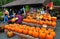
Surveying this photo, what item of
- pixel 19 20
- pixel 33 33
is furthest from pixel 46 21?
pixel 33 33

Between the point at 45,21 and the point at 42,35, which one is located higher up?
the point at 42,35

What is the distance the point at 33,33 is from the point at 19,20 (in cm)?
534

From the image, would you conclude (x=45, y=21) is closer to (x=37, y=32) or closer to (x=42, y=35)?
(x=37, y=32)

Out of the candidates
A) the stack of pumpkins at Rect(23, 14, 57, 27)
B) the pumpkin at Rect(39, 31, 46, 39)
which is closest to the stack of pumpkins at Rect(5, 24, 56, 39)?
the pumpkin at Rect(39, 31, 46, 39)

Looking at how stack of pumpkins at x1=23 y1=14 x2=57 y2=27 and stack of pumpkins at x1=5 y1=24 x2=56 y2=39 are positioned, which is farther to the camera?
stack of pumpkins at x1=23 y1=14 x2=57 y2=27

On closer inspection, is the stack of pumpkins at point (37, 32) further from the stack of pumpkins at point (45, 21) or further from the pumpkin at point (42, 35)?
the stack of pumpkins at point (45, 21)

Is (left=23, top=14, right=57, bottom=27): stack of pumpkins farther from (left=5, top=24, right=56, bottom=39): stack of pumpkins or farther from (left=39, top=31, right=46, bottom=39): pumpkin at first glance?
(left=39, top=31, right=46, bottom=39): pumpkin

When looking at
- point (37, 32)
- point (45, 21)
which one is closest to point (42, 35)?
point (37, 32)

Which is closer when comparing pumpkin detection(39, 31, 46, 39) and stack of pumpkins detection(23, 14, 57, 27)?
pumpkin detection(39, 31, 46, 39)

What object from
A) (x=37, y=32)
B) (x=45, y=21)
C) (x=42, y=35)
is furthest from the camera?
(x=45, y=21)

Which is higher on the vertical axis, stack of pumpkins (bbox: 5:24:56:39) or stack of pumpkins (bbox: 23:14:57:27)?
stack of pumpkins (bbox: 5:24:56:39)

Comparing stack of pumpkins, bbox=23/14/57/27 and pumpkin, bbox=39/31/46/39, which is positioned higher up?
pumpkin, bbox=39/31/46/39

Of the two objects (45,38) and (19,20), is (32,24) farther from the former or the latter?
(45,38)

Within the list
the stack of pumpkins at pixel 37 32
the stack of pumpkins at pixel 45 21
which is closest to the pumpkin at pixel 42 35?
the stack of pumpkins at pixel 37 32
